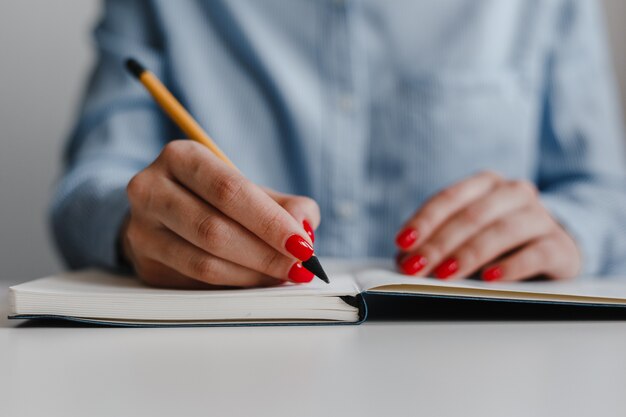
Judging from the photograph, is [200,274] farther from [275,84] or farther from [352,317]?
[275,84]

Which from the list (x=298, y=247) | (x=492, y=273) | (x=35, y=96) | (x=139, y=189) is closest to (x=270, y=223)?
(x=298, y=247)

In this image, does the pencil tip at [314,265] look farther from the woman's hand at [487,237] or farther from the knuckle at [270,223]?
the woman's hand at [487,237]

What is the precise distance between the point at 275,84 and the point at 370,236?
0.25 metres

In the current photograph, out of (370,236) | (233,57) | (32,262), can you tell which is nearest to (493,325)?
(370,236)

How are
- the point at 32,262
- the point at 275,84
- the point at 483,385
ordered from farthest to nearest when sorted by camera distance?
the point at 32,262
the point at 275,84
the point at 483,385

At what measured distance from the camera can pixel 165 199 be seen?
0.54 metres

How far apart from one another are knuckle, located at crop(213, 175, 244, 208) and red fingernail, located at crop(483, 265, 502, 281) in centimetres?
24

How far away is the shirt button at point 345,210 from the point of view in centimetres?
93

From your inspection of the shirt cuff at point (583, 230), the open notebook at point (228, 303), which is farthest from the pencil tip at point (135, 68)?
the shirt cuff at point (583, 230)

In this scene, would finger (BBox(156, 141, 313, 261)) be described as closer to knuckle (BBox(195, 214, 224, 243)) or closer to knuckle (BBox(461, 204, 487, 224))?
knuckle (BBox(195, 214, 224, 243))

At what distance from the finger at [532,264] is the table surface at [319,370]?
0.37 ft

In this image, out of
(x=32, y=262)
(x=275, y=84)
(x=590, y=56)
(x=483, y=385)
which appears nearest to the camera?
(x=483, y=385)

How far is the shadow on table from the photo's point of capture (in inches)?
20.8

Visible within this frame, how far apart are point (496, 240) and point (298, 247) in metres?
0.23
